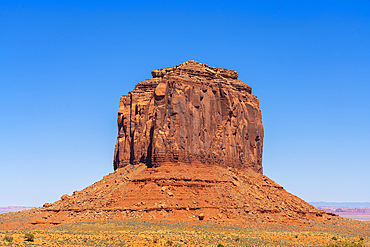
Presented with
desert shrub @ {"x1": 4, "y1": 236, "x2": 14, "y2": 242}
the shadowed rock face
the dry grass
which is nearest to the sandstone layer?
the shadowed rock face

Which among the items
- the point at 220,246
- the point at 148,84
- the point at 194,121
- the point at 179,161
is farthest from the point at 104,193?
the point at 220,246

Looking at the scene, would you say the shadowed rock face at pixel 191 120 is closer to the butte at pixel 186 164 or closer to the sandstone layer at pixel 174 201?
the butte at pixel 186 164

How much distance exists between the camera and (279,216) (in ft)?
297

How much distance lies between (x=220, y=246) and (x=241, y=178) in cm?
4571

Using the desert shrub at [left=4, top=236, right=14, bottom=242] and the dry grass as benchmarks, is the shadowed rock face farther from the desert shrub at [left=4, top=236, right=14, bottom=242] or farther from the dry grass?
the desert shrub at [left=4, top=236, right=14, bottom=242]

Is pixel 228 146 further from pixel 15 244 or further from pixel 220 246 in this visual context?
pixel 15 244

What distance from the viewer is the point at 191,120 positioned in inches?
3858

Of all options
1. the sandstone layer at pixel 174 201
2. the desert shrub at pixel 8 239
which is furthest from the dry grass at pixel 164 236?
the sandstone layer at pixel 174 201

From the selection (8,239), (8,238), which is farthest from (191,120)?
(8,239)

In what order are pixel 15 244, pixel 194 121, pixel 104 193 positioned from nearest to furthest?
pixel 15 244 < pixel 104 193 < pixel 194 121

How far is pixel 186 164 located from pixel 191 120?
882 cm

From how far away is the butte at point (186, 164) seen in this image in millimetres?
83688

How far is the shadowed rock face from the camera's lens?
95812 mm

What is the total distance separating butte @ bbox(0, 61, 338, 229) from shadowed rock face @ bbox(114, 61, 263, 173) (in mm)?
184
